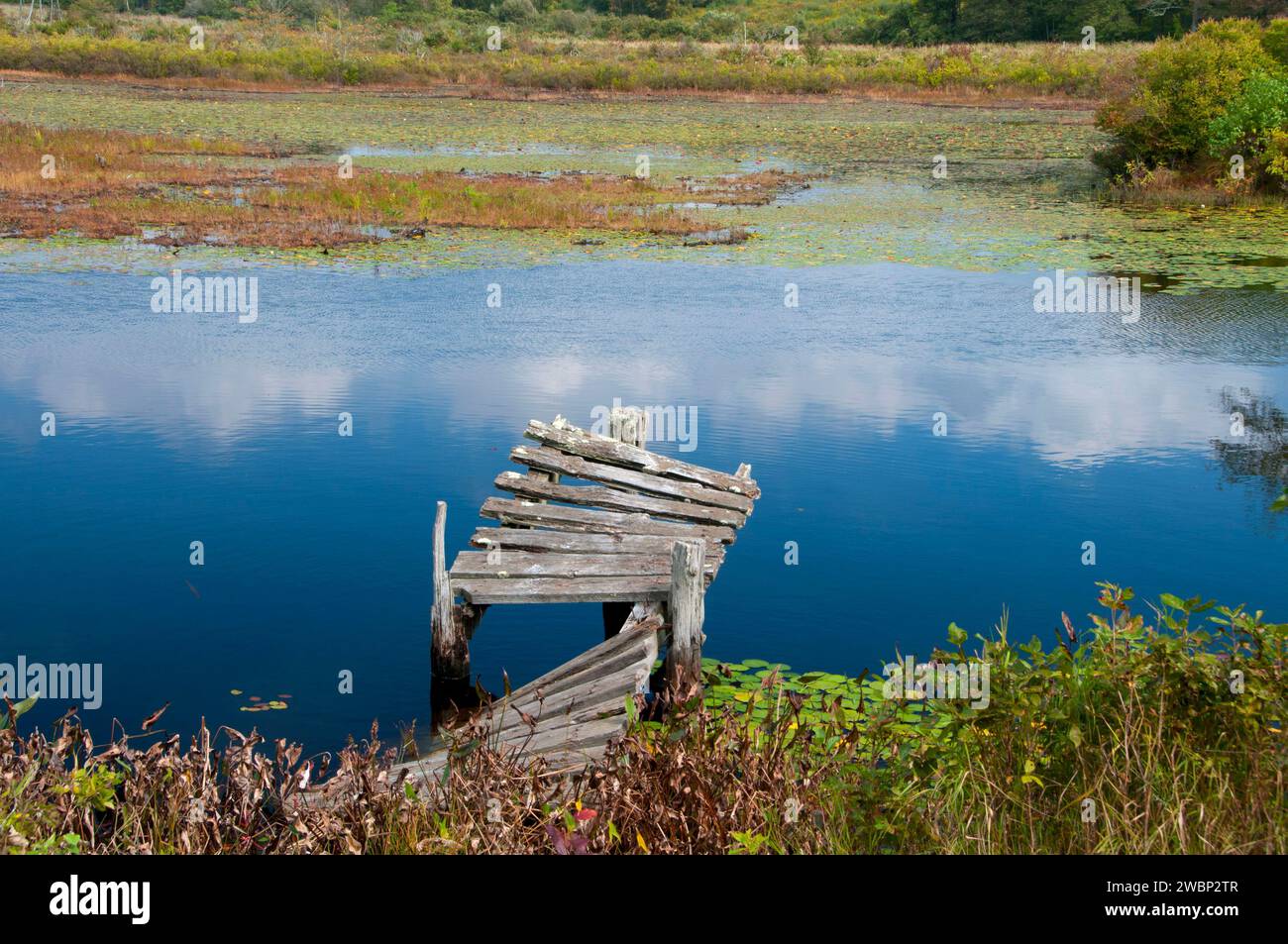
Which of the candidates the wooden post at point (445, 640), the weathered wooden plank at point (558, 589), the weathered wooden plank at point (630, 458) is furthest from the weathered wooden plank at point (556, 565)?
the weathered wooden plank at point (630, 458)

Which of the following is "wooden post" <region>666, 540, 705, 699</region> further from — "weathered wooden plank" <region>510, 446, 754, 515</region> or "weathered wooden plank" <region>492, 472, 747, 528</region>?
"weathered wooden plank" <region>510, 446, 754, 515</region>

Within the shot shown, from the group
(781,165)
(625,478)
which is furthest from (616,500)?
(781,165)

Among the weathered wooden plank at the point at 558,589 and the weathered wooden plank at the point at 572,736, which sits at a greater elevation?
the weathered wooden plank at the point at 558,589

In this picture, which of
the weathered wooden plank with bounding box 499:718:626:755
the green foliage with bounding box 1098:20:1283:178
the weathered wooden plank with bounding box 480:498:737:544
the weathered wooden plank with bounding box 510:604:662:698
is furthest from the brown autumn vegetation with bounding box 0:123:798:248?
the weathered wooden plank with bounding box 499:718:626:755

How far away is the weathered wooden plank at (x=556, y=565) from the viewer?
880 centimetres

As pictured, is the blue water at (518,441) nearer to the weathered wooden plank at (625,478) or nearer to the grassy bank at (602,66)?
the weathered wooden plank at (625,478)

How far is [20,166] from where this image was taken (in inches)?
1248

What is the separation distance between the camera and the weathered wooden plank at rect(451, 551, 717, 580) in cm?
880

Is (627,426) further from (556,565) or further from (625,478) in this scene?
(556,565)

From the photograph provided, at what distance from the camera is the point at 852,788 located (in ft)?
17.8

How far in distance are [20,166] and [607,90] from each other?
105 ft

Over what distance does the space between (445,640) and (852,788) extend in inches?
156

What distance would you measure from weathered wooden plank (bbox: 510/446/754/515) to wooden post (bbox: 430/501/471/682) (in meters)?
2.27

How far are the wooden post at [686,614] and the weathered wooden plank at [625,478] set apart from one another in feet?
7.90
